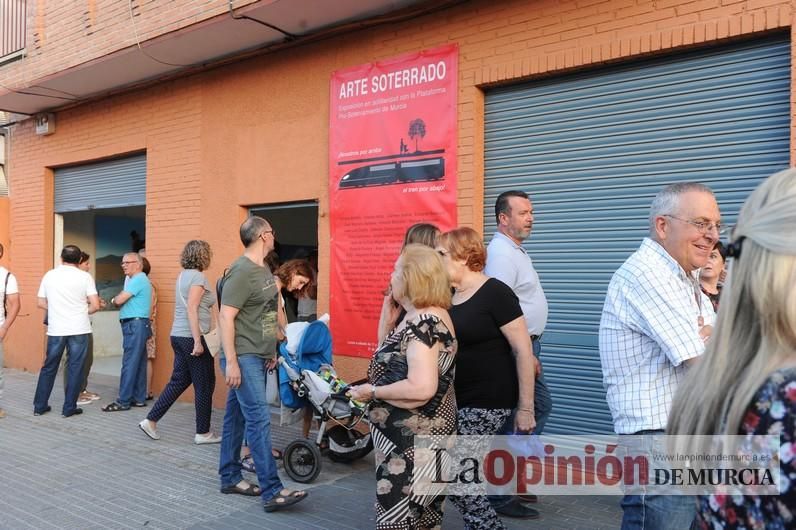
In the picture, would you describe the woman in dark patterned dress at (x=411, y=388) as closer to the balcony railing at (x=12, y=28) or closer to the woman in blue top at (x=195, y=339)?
the woman in blue top at (x=195, y=339)

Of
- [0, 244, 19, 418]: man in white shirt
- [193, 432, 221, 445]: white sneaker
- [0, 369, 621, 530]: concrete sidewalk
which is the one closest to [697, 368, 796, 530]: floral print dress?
[0, 369, 621, 530]: concrete sidewalk

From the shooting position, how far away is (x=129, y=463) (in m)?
5.94

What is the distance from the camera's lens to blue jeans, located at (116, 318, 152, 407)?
27.1 ft

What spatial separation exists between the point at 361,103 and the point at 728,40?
350 cm

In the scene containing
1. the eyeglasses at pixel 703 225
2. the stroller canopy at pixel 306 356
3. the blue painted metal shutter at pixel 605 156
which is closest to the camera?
the eyeglasses at pixel 703 225

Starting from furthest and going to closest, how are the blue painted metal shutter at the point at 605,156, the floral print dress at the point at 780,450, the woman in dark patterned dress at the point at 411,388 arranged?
the blue painted metal shutter at the point at 605,156, the woman in dark patterned dress at the point at 411,388, the floral print dress at the point at 780,450

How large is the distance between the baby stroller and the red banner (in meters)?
1.12

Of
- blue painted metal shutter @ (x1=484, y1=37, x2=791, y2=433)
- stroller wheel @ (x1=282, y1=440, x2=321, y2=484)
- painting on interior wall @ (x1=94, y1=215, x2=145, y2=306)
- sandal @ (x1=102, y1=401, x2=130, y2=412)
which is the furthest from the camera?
painting on interior wall @ (x1=94, y1=215, x2=145, y2=306)

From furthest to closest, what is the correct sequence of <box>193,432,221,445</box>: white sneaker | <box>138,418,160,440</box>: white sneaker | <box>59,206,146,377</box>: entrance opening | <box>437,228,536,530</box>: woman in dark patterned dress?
<box>59,206,146,377</box>: entrance opening → <box>138,418,160,440</box>: white sneaker → <box>193,432,221,445</box>: white sneaker → <box>437,228,536,530</box>: woman in dark patterned dress

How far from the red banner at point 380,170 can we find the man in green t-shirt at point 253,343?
1.91 meters

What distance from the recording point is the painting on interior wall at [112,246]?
12.5 metres

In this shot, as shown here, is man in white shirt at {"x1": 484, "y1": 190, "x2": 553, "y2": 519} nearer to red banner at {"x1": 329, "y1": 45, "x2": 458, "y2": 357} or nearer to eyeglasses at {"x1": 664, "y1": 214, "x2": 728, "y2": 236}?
red banner at {"x1": 329, "y1": 45, "x2": 458, "y2": 357}

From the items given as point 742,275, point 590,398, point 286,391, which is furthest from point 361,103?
point 742,275

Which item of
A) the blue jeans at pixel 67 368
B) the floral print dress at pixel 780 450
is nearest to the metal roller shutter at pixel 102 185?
the blue jeans at pixel 67 368
